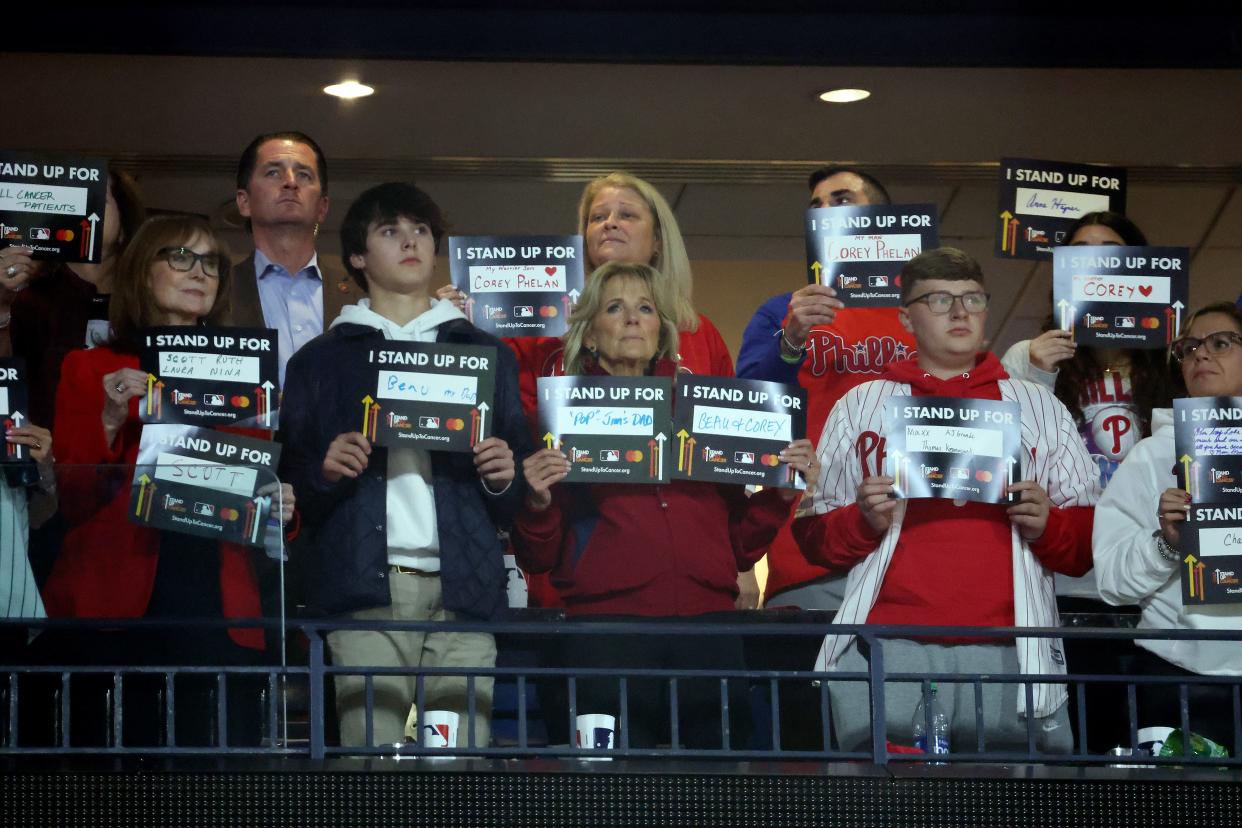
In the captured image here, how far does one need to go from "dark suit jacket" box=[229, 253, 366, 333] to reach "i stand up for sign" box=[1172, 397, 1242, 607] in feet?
6.92

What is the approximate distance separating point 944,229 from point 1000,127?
0.97 m

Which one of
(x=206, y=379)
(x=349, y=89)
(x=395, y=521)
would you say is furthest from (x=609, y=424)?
(x=349, y=89)

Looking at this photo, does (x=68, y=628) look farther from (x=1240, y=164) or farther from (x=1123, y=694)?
(x=1240, y=164)

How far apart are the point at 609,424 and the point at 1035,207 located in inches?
60.9

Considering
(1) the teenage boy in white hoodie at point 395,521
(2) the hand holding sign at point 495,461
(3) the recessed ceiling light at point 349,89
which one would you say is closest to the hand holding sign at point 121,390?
(1) the teenage boy in white hoodie at point 395,521

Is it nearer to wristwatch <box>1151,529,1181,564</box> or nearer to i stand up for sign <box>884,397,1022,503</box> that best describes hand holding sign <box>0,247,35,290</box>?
i stand up for sign <box>884,397,1022,503</box>

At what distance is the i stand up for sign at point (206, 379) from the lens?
166 inches

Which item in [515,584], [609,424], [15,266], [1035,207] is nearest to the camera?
[609,424]

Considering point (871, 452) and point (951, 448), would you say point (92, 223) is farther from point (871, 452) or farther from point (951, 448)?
point (951, 448)

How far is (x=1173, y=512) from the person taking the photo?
13.2 feet

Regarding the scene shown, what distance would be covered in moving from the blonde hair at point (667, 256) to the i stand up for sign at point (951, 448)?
0.70 meters

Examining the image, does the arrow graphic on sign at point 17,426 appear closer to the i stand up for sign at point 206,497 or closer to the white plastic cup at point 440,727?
the i stand up for sign at point 206,497

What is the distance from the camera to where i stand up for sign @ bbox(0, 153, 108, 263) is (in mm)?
4629

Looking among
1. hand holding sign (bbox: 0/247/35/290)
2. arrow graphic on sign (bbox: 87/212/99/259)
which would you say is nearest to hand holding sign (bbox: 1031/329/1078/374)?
arrow graphic on sign (bbox: 87/212/99/259)
